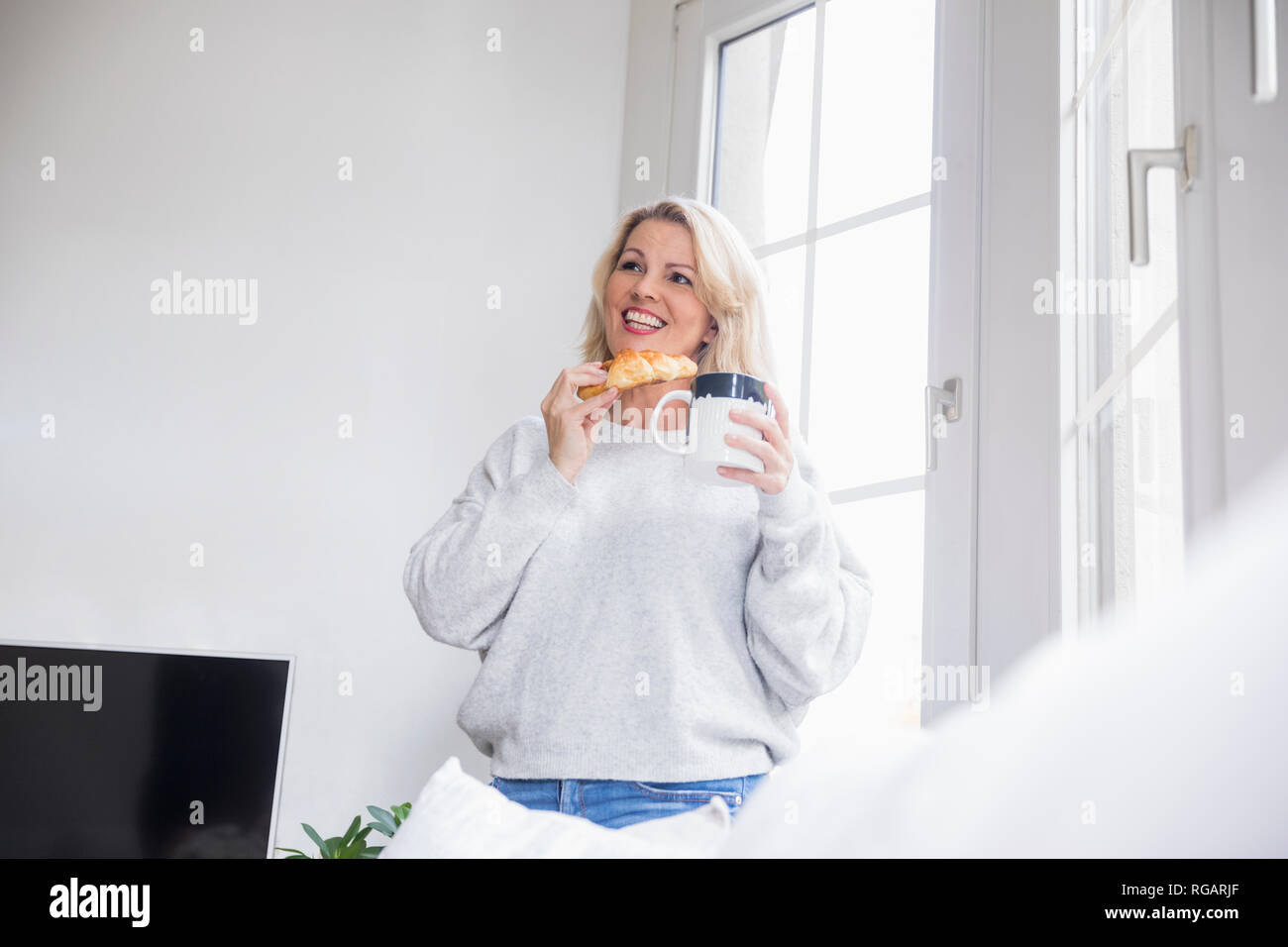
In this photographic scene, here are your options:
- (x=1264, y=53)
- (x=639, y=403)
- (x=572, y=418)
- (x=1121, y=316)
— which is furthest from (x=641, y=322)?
(x=1264, y=53)

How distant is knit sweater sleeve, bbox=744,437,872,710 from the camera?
1195mm

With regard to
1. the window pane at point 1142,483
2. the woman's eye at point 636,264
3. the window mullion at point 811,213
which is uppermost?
the window mullion at point 811,213

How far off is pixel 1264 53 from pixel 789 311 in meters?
1.33

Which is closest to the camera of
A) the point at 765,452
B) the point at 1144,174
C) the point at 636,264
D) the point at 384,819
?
the point at 1144,174

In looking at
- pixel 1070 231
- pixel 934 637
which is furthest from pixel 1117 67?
pixel 934 637

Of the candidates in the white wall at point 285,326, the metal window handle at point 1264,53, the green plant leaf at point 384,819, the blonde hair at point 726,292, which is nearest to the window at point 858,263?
the blonde hair at point 726,292

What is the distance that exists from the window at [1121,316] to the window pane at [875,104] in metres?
0.33

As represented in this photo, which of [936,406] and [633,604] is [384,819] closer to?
[633,604]

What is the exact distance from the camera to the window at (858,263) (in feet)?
5.71

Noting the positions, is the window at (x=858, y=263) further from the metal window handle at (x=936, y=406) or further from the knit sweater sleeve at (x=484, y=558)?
the knit sweater sleeve at (x=484, y=558)

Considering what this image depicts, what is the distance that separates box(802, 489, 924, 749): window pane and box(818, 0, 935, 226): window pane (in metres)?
0.52

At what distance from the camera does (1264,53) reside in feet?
2.39

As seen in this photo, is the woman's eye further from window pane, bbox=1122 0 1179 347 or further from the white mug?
window pane, bbox=1122 0 1179 347

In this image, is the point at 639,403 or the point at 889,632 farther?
the point at 889,632
